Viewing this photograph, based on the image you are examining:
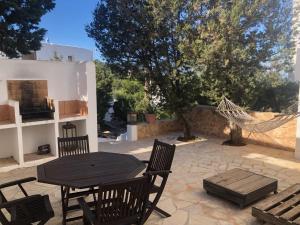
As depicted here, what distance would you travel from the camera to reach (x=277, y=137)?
827 cm

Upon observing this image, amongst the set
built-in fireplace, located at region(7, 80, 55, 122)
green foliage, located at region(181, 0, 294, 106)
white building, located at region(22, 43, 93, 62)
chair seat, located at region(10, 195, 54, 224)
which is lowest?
chair seat, located at region(10, 195, 54, 224)

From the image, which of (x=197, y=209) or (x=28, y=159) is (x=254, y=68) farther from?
(x=28, y=159)

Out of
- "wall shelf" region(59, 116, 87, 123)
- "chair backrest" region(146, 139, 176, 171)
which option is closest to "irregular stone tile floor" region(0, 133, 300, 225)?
"chair backrest" region(146, 139, 176, 171)

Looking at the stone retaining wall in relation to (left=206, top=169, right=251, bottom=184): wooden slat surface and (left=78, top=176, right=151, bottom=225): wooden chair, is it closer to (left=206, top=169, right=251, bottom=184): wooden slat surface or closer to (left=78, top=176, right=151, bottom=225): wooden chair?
(left=206, top=169, right=251, bottom=184): wooden slat surface

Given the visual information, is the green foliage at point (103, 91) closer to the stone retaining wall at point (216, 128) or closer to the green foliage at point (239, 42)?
the stone retaining wall at point (216, 128)

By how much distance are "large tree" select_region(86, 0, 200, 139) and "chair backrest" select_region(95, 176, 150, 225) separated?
6.19m

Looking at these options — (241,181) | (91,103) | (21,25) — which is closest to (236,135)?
(241,181)

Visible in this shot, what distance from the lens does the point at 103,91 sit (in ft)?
48.1

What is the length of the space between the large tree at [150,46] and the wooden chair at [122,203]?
6197 millimetres

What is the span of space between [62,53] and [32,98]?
16.7 m

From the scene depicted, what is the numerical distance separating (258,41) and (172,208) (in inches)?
224

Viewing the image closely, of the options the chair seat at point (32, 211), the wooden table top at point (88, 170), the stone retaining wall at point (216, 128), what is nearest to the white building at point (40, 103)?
the stone retaining wall at point (216, 128)

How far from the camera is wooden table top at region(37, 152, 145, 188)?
10.5 feet

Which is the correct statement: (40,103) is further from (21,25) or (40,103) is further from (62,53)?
(62,53)
